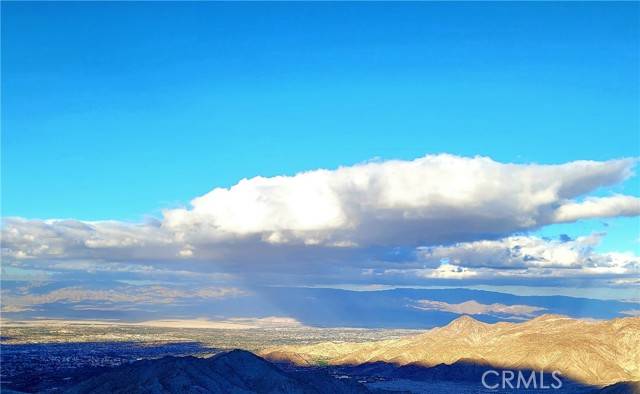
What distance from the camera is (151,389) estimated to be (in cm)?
14125

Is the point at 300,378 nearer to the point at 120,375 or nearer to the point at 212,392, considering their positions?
the point at 212,392

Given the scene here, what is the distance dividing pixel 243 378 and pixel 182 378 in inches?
992

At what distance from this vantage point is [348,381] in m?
189

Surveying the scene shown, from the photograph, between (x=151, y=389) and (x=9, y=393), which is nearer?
(x=151, y=389)

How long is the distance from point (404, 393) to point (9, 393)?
11125 centimetres

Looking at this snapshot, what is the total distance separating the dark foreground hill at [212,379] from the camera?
146 metres

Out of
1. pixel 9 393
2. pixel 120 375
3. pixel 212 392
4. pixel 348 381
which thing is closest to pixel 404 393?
pixel 348 381

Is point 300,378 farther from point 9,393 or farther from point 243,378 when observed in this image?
point 9,393

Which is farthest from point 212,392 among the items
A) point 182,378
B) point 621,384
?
point 621,384

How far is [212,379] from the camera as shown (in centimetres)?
15350

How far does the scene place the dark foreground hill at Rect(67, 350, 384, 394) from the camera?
145875mm

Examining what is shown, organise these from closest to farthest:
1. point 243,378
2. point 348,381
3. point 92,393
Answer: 1. point 92,393
2. point 243,378
3. point 348,381

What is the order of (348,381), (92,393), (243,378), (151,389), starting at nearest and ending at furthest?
(151,389) < (92,393) < (243,378) < (348,381)

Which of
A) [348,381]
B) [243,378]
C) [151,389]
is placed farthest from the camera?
[348,381]
